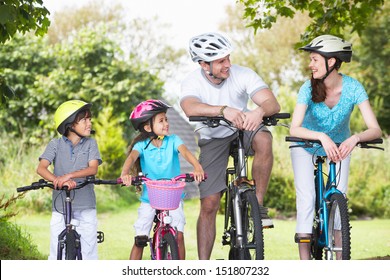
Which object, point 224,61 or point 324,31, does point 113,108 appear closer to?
point 324,31

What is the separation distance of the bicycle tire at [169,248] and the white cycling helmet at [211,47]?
135 centimetres

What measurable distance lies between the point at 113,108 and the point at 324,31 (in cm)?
1083

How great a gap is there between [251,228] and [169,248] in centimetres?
59

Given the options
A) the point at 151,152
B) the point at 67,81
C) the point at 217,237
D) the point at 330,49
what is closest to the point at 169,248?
the point at 151,152

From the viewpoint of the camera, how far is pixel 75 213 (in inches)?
222

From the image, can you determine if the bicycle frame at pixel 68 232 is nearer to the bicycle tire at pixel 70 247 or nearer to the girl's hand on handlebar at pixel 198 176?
the bicycle tire at pixel 70 247

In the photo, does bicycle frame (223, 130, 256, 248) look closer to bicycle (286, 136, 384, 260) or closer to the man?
the man

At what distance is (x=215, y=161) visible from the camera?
232 inches

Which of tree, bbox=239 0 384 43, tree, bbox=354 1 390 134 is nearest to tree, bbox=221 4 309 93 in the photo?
tree, bbox=354 1 390 134

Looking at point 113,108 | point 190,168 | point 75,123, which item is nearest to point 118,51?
point 113,108

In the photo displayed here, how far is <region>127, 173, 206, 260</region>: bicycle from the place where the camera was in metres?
4.99

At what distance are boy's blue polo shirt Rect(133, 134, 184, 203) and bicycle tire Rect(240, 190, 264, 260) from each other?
2.02 ft

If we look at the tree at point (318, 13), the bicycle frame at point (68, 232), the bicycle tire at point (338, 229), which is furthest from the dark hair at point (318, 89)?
the tree at point (318, 13)

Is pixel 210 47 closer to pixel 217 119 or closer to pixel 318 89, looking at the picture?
pixel 217 119
